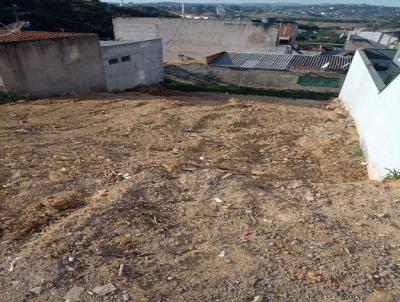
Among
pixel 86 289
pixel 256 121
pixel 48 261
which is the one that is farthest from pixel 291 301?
pixel 256 121

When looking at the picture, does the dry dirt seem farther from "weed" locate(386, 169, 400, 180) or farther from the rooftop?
the rooftop

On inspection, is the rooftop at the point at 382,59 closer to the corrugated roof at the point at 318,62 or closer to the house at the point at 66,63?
the corrugated roof at the point at 318,62

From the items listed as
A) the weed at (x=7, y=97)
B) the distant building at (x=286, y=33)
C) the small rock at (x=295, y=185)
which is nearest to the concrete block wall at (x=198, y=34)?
the distant building at (x=286, y=33)

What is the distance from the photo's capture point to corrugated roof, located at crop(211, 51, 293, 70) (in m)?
19.3

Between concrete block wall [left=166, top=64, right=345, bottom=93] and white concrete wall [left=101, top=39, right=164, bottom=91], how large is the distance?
80.0 inches

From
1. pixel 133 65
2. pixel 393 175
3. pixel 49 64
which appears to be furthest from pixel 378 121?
pixel 133 65

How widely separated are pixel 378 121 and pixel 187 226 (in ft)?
17.4

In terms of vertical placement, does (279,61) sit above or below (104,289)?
below

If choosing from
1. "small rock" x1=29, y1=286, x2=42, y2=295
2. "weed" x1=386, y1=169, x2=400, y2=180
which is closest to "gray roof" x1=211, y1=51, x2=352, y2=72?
"weed" x1=386, y1=169, x2=400, y2=180

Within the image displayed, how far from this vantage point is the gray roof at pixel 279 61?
1881 centimetres

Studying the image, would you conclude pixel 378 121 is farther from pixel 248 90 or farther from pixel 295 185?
pixel 248 90

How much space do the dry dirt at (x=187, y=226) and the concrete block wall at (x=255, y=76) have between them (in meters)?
12.5

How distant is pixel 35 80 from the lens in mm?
12219

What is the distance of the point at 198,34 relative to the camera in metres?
24.1
